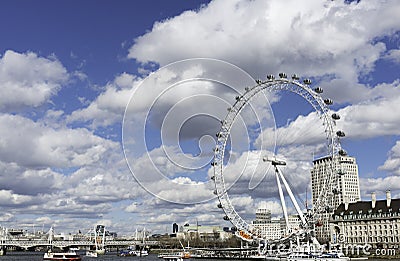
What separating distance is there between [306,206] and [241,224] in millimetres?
13807

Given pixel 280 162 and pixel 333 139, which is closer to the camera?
pixel 333 139

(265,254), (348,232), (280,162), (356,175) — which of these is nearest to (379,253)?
(348,232)

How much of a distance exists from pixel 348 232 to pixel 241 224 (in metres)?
65.8

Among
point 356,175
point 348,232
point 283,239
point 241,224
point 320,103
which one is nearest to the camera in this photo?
point 320,103

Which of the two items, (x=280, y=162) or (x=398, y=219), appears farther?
(x=398, y=219)

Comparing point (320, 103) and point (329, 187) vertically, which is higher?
point (320, 103)

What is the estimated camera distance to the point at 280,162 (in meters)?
81.1

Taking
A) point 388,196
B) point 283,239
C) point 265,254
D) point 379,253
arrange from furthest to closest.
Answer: point 388,196 → point 379,253 → point 265,254 → point 283,239

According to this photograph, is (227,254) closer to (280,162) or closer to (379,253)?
(379,253)

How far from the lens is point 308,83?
67.7 meters

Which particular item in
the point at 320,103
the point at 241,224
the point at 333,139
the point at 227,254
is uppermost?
the point at 320,103

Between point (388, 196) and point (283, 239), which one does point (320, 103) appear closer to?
point (283, 239)

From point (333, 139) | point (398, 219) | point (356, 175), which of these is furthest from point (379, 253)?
point (356, 175)

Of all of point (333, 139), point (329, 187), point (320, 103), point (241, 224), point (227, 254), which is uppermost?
point (320, 103)
